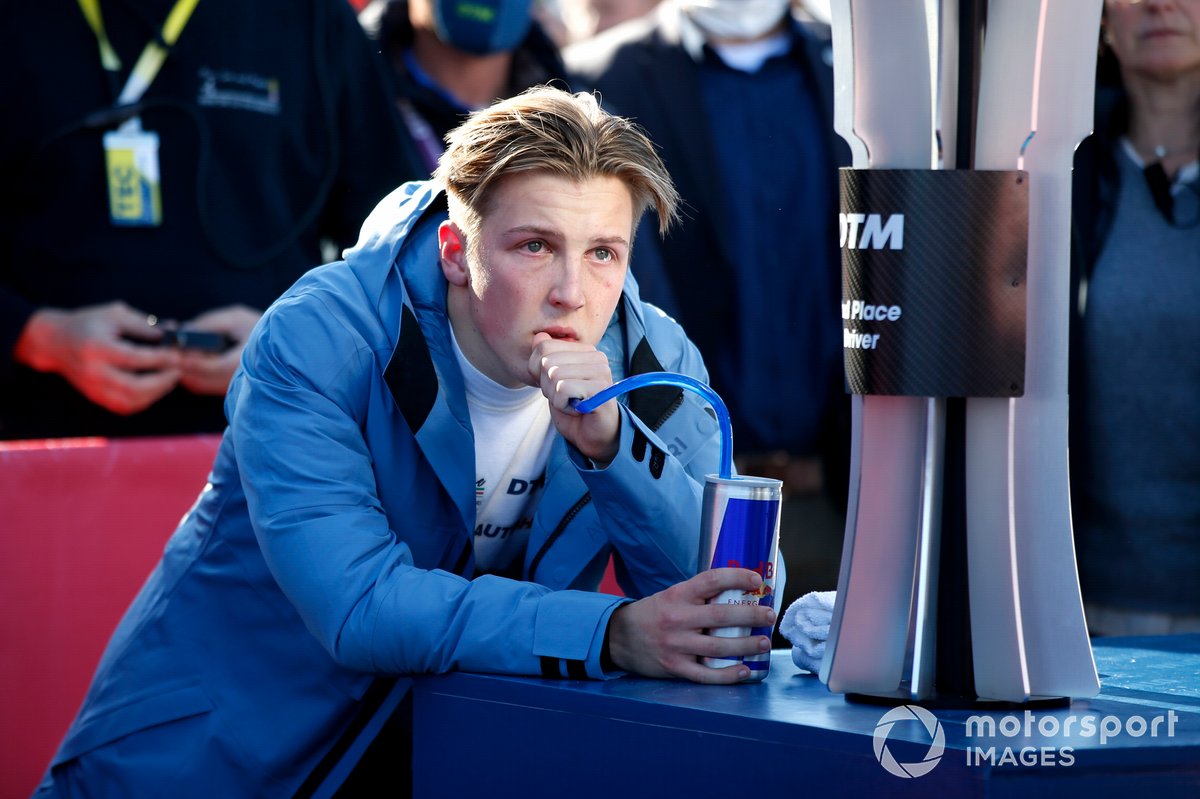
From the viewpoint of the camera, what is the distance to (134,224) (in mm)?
3443

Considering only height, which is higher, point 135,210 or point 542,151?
point 542,151

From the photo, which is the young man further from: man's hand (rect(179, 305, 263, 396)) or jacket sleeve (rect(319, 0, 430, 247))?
jacket sleeve (rect(319, 0, 430, 247))

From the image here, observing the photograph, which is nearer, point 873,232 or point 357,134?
point 873,232

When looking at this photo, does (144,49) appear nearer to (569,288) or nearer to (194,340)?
(194,340)

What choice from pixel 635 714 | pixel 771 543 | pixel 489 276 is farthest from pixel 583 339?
pixel 635 714

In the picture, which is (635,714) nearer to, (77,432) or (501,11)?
(77,432)

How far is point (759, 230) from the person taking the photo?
14.1 ft

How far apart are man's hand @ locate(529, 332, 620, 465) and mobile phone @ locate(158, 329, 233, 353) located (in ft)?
4.61

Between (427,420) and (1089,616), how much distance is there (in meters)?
1.85

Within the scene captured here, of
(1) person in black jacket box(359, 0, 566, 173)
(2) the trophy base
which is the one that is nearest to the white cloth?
(2) the trophy base

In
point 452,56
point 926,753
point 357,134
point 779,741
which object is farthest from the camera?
point 452,56

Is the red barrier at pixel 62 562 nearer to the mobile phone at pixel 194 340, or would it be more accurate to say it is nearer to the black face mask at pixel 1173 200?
the mobile phone at pixel 194 340

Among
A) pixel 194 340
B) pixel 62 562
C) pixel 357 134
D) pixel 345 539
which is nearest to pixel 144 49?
pixel 357 134

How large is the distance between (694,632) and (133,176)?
2.10m
